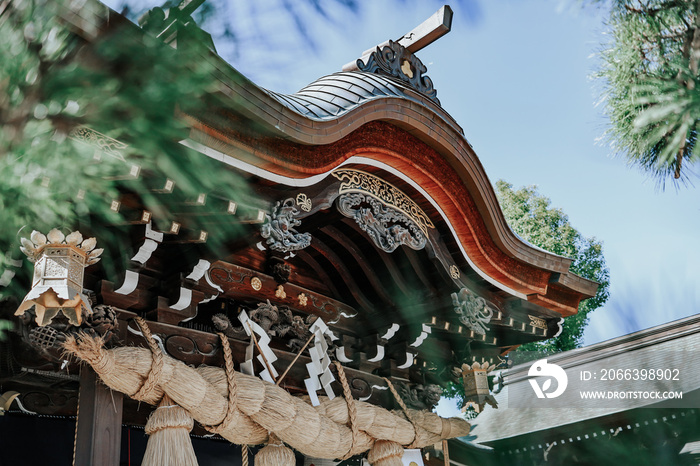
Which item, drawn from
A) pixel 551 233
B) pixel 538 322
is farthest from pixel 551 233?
pixel 538 322

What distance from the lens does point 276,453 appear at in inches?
163

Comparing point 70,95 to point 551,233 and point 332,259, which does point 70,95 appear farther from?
point 551,233

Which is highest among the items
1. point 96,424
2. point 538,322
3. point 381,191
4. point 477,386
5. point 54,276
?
point 381,191

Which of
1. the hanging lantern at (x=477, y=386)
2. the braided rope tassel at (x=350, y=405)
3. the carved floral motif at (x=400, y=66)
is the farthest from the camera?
the hanging lantern at (x=477, y=386)

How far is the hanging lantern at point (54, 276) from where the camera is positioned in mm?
2725

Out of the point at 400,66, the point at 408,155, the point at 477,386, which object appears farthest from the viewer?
the point at 477,386

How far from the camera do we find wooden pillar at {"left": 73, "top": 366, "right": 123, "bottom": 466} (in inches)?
130

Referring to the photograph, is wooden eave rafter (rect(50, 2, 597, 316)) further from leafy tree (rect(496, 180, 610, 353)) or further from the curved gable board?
leafy tree (rect(496, 180, 610, 353))

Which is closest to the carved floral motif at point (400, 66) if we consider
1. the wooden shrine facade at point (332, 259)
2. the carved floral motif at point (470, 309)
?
the wooden shrine facade at point (332, 259)

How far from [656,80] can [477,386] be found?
435cm

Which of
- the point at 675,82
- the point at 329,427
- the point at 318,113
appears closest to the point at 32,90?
the point at 675,82

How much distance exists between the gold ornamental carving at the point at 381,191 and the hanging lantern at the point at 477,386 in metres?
1.51

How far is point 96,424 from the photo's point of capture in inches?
132

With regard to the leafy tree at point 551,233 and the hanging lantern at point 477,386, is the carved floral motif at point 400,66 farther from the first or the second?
the leafy tree at point 551,233
